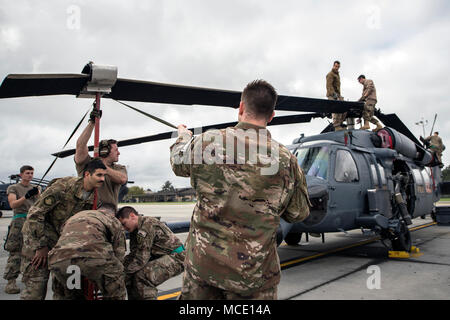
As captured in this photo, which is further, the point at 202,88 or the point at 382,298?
the point at 382,298

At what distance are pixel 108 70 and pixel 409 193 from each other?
875 centimetres

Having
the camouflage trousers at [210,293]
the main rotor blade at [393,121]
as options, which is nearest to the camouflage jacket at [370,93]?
the main rotor blade at [393,121]

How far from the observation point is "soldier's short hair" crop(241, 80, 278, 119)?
190 cm

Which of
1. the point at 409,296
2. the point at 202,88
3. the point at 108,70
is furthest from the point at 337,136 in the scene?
the point at 108,70

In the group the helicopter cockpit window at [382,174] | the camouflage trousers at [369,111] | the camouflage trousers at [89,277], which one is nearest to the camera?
the camouflage trousers at [89,277]

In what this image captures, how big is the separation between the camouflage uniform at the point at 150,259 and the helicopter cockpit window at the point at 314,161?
3518 mm

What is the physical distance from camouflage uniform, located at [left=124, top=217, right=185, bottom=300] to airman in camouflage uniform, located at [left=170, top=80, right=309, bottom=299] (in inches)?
64.9

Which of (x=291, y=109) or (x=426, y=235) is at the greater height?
(x=291, y=109)

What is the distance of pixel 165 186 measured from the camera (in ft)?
416

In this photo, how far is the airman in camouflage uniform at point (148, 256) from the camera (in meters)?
3.30

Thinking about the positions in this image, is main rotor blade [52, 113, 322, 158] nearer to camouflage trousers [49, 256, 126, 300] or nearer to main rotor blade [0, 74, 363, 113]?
main rotor blade [0, 74, 363, 113]

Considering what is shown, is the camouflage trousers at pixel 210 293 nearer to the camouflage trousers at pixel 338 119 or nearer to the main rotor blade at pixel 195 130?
the main rotor blade at pixel 195 130

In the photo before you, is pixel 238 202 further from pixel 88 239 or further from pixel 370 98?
Result: pixel 370 98
